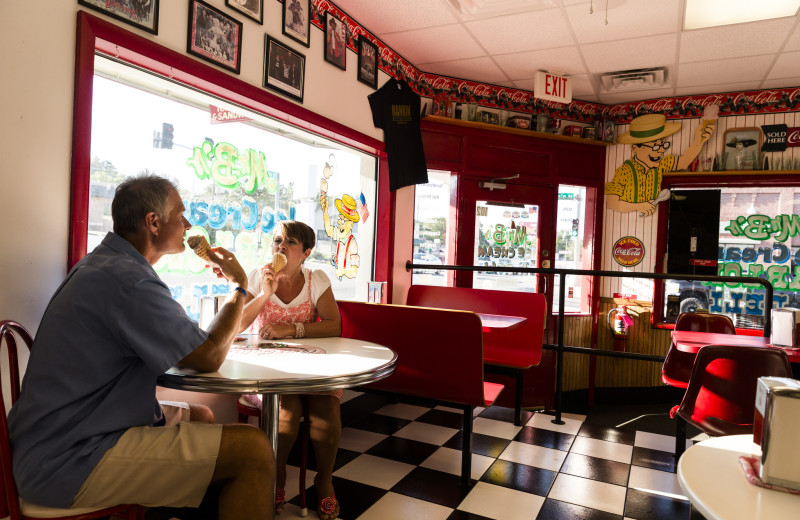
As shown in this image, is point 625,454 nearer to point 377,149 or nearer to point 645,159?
point 377,149

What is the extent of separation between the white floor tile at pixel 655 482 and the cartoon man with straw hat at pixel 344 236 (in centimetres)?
233

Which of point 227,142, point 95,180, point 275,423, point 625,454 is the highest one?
point 227,142

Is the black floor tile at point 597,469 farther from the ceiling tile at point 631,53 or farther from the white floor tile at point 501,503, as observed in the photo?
the ceiling tile at point 631,53

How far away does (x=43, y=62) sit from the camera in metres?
1.85

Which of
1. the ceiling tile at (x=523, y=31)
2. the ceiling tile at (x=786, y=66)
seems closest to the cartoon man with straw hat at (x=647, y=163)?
the ceiling tile at (x=786, y=66)

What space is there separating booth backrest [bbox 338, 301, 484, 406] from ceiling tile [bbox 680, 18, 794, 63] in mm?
3155

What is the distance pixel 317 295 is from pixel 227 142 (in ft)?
3.43

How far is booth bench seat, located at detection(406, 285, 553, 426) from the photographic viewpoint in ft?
12.1

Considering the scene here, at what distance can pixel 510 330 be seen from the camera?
12.2 feet

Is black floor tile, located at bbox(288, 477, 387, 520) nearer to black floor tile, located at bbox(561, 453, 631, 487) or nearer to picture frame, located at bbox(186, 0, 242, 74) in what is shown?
black floor tile, located at bbox(561, 453, 631, 487)

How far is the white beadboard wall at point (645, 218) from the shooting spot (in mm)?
5336

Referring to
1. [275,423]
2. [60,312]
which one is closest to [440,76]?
[275,423]

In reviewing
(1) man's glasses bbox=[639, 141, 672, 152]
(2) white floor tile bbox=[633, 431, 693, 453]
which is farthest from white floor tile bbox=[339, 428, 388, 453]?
(1) man's glasses bbox=[639, 141, 672, 152]

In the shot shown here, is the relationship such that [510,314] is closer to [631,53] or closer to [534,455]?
[534,455]
